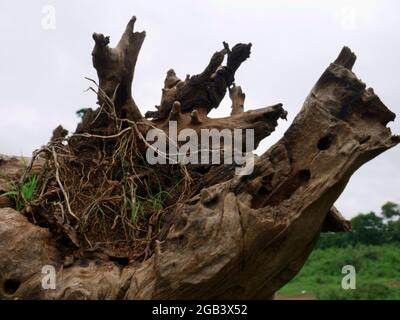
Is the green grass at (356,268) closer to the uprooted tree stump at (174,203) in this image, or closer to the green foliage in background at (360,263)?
the green foliage in background at (360,263)

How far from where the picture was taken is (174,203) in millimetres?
3439

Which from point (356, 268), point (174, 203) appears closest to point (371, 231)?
point (356, 268)

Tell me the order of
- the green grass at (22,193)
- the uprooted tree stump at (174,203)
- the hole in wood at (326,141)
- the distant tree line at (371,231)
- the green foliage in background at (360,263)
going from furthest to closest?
the distant tree line at (371,231), the green foliage in background at (360,263), the green grass at (22,193), the hole in wood at (326,141), the uprooted tree stump at (174,203)

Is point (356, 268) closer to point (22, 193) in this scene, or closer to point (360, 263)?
point (360, 263)

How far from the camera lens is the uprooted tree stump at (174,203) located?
285 centimetres

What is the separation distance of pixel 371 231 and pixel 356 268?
3.39m

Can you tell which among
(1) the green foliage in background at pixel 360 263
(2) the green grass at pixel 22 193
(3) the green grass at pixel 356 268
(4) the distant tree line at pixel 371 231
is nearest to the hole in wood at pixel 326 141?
(2) the green grass at pixel 22 193

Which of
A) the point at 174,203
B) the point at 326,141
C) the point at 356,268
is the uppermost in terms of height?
the point at 326,141

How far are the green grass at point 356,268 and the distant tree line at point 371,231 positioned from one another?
1.13m

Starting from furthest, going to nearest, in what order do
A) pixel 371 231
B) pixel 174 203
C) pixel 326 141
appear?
pixel 371 231
pixel 174 203
pixel 326 141

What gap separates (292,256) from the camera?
3086 millimetres

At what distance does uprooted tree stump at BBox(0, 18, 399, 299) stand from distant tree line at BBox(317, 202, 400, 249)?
15478mm
